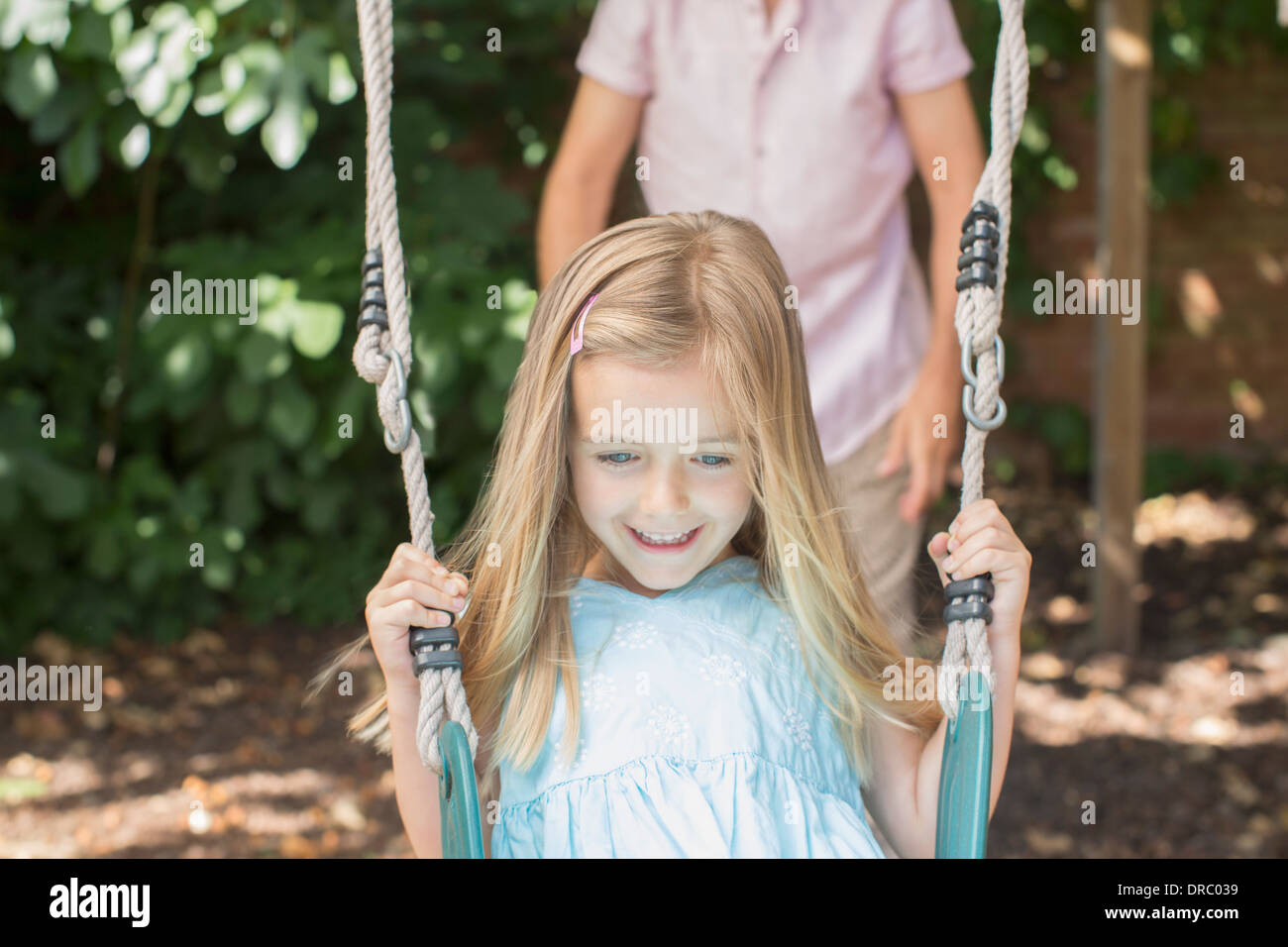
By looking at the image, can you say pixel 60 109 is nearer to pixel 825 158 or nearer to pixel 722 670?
pixel 825 158

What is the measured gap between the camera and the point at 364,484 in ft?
8.98

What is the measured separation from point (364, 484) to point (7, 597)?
90 centimetres

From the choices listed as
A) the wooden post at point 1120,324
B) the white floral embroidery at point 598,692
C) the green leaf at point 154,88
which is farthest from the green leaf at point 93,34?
the wooden post at point 1120,324

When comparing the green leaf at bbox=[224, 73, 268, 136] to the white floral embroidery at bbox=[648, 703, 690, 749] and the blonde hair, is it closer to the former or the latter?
the blonde hair

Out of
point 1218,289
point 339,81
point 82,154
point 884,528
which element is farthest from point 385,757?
point 1218,289

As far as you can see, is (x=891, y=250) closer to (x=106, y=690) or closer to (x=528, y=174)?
(x=528, y=174)

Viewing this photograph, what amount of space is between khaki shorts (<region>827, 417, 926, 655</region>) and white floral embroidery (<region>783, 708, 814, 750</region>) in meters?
0.20

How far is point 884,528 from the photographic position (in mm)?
1386

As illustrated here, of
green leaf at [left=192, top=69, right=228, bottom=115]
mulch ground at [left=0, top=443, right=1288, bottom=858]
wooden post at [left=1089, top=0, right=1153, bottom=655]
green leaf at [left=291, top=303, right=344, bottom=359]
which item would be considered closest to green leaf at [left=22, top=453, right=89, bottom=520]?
mulch ground at [left=0, top=443, right=1288, bottom=858]

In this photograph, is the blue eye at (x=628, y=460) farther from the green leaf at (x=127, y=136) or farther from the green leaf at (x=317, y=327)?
the green leaf at (x=127, y=136)

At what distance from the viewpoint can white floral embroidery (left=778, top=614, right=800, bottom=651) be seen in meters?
1.13

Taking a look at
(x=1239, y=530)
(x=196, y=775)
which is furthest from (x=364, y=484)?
(x=1239, y=530)

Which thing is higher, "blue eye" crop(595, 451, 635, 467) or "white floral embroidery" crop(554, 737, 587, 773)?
"blue eye" crop(595, 451, 635, 467)
